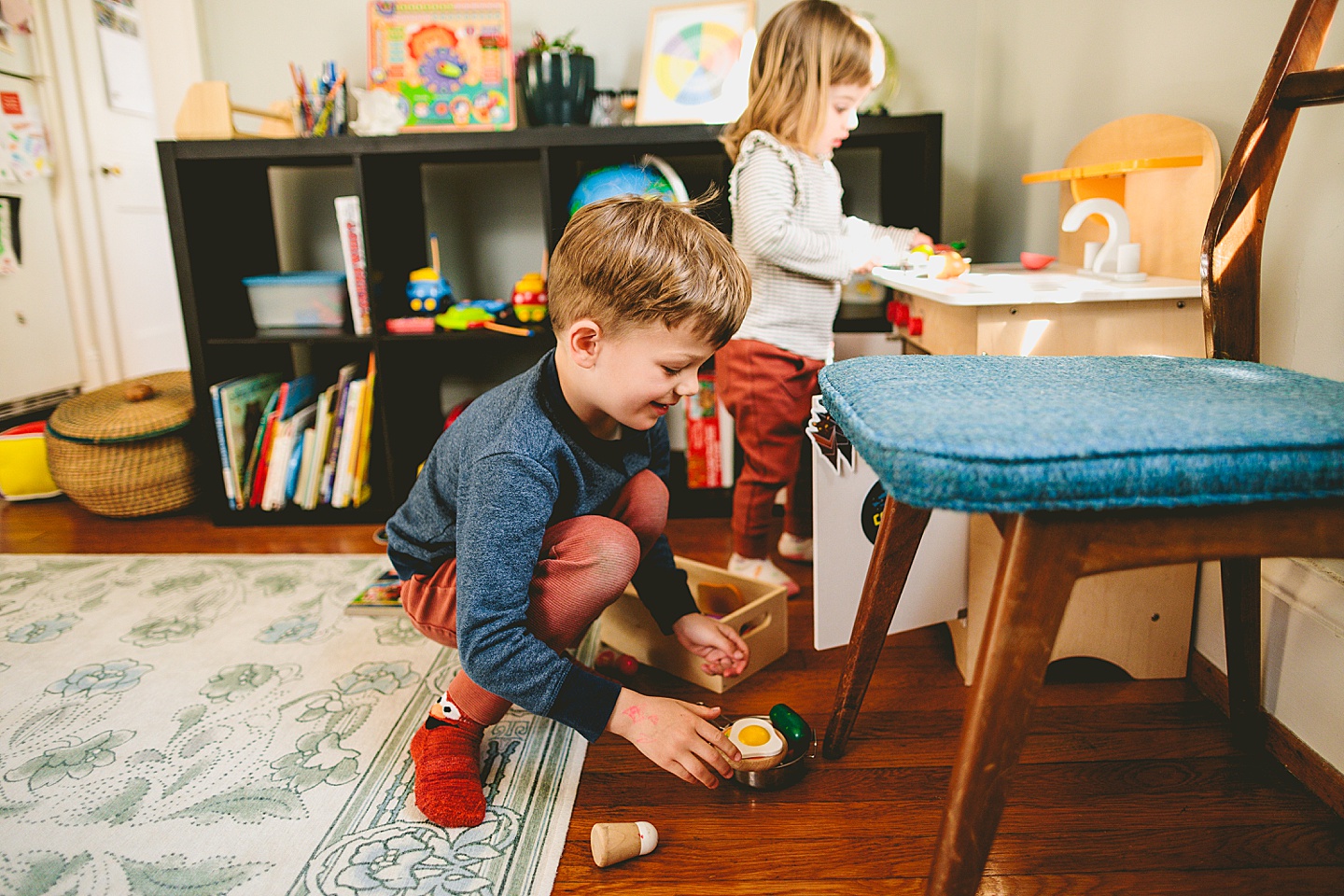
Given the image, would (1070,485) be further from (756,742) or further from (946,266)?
(946,266)

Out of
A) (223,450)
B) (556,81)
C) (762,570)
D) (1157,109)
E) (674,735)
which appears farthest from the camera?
(223,450)

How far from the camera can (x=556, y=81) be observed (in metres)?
1.78

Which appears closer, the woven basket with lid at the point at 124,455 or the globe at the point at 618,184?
the globe at the point at 618,184

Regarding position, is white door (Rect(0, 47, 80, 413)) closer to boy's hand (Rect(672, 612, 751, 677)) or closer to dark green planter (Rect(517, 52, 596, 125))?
dark green planter (Rect(517, 52, 596, 125))

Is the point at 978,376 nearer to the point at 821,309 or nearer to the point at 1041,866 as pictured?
→ the point at 1041,866

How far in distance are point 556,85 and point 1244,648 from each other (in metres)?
1.53

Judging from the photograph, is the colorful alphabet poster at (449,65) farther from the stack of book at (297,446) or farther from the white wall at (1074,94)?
the stack of book at (297,446)

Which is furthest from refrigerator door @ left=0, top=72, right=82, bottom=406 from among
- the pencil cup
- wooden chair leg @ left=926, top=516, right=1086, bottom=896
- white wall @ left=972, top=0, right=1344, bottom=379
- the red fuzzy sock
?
wooden chair leg @ left=926, top=516, right=1086, bottom=896

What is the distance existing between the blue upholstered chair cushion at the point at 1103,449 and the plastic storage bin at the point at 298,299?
5.10 feet

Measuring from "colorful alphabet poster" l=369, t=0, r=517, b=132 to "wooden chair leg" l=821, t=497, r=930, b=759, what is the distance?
134 centimetres

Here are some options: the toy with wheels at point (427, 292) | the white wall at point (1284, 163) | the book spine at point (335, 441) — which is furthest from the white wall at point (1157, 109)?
the book spine at point (335, 441)

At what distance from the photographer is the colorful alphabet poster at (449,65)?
1834mm

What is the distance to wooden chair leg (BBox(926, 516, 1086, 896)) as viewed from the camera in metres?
0.56

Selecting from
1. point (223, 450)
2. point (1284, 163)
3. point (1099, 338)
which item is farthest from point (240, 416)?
point (1284, 163)
